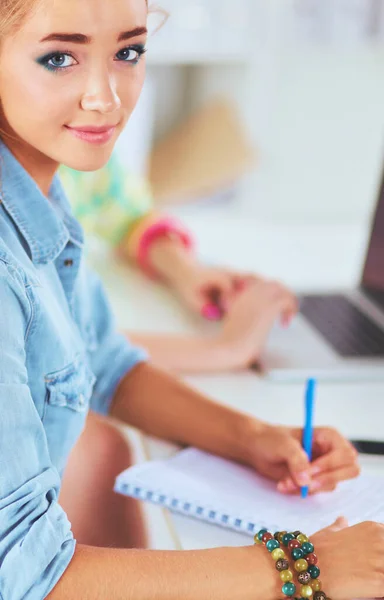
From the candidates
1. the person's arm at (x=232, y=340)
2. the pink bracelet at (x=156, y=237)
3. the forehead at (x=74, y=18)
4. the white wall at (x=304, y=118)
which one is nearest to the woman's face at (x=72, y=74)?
the forehead at (x=74, y=18)

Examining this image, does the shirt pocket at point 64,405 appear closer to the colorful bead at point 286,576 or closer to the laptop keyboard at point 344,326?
the colorful bead at point 286,576

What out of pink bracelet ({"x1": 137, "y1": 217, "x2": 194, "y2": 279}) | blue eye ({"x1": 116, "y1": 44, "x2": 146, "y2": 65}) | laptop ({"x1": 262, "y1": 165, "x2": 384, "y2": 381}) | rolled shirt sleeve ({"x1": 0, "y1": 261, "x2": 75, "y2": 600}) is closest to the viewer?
rolled shirt sleeve ({"x1": 0, "y1": 261, "x2": 75, "y2": 600})

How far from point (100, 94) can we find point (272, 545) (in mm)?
407

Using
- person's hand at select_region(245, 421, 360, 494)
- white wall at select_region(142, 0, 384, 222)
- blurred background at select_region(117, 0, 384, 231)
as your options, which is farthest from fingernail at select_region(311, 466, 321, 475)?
white wall at select_region(142, 0, 384, 222)

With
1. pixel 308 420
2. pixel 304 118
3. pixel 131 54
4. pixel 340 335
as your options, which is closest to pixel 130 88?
pixel 131 54

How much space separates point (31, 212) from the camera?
796mm

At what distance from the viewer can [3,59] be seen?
70 centimetres

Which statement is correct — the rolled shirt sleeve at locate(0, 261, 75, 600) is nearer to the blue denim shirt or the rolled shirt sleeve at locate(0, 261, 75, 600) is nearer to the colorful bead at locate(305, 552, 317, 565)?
the blue denim shirt

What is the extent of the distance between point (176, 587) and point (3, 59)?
45 cm

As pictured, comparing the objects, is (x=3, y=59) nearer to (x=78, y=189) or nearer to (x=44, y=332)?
(x=44, y=332)

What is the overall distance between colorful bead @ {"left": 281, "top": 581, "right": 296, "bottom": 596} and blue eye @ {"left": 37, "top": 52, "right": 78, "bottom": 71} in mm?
459

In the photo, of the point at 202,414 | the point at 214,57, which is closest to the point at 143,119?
the point at 214,57

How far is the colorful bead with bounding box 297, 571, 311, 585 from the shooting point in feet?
2.26

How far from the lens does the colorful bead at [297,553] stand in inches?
27.6
